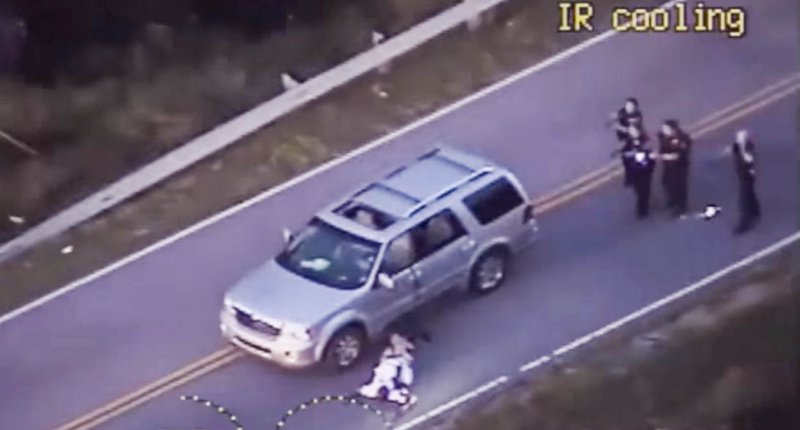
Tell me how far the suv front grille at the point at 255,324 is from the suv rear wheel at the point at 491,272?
45 centimetres

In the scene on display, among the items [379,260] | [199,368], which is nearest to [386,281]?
[379,260]

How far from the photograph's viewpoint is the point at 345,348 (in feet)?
12.9

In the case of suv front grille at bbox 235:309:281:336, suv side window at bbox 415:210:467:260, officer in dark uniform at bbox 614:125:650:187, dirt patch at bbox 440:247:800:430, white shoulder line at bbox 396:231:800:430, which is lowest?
dirt patch at bbox 440:247:800:430

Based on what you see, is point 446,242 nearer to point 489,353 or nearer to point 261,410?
point 489,353

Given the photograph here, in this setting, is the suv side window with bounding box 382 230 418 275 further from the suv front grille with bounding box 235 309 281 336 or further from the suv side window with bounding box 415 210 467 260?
the suv front grille with bounding box 235 309 281 336

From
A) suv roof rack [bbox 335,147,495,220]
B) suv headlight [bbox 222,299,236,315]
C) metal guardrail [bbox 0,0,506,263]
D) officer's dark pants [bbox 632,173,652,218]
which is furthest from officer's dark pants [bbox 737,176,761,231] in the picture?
suv headlight [bbox 222,299,236,315]

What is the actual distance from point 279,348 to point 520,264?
22.5 inches

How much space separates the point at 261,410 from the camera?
395 cm

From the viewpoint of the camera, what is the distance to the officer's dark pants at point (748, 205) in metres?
3.97

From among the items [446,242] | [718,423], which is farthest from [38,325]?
[718,423]

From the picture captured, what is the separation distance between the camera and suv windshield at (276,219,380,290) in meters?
3.95

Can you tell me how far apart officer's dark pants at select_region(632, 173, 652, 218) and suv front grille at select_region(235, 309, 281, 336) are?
2.81 ft

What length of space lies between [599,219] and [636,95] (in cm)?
29
